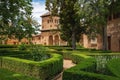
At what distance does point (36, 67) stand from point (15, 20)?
12.4m

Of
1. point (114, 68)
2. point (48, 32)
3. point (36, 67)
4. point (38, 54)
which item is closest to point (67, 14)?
point (38, 54)

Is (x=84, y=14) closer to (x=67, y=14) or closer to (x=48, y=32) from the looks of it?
(x=67, y=14)

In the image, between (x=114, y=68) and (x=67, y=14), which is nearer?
(x=114, y=68)

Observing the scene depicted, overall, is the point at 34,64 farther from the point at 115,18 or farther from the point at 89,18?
the point at 115,18

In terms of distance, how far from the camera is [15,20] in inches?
1021

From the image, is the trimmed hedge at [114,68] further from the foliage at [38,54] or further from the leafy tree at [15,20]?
the leafy tree at [15,20]

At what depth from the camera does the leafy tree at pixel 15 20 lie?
25.4 meters

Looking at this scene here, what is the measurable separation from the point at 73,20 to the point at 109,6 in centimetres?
676

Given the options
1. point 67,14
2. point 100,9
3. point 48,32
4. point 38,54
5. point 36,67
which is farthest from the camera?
point 48,32

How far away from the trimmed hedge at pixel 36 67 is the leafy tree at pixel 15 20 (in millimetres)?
7587

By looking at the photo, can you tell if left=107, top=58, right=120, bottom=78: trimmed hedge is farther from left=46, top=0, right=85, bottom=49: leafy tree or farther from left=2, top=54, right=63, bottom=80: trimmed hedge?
left=46, top=0, right=85, bottom=49: leafy tree

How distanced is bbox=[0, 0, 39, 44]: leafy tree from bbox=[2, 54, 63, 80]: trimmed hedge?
7.59 m

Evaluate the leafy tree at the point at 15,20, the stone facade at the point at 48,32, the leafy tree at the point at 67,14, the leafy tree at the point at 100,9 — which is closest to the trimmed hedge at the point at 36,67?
the leafy tree at the point at 15,20

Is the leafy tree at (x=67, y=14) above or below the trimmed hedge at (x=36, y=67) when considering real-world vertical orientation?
above
